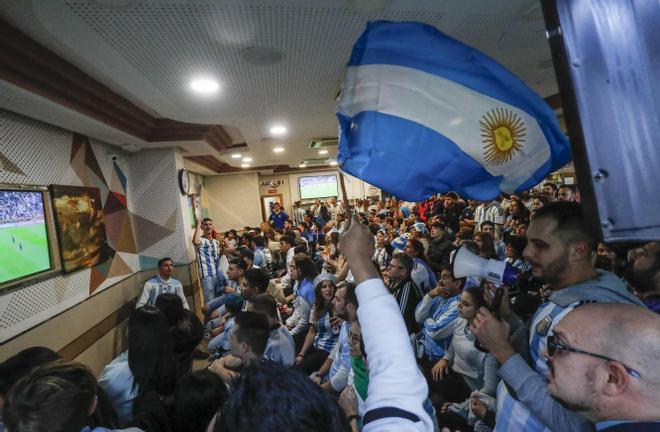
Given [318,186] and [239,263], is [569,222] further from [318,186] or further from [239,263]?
[318,186]

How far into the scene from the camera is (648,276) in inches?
81.0

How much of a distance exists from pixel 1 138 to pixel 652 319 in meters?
4.27

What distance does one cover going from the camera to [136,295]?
16.8 ft

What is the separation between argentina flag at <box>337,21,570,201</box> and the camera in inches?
59.6

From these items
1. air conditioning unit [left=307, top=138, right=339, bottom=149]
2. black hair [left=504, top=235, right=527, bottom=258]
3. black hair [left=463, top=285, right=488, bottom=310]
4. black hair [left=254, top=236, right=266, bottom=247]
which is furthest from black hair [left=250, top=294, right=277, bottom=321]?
air conditioning unit [left=307, top=138, right=339, bottom=149]

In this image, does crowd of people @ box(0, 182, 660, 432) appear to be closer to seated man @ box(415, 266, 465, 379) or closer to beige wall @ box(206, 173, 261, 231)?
seated man @ box(415, 266, 465, 379)

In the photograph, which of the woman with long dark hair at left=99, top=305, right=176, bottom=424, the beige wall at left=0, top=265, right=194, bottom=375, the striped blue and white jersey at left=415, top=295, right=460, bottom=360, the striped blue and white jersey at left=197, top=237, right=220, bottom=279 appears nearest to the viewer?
the woman with long dark hair at left=99, top=305, right=176, bottom=424

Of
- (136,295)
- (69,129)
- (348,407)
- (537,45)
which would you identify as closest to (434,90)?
(348,407)

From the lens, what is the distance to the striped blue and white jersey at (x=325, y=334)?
325cm

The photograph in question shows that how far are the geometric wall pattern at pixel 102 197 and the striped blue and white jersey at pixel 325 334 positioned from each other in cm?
252

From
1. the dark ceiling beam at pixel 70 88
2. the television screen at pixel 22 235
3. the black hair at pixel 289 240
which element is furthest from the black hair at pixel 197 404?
the black hair at pixel 289 240

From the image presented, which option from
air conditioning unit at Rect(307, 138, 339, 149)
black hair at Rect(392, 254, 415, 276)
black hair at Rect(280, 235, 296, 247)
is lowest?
black hair at Rect(392, 254, 415, 276)

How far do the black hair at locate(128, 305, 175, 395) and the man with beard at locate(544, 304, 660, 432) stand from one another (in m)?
2.06

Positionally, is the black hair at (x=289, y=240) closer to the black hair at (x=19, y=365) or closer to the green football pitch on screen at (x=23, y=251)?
the green football pitch on screen at (x=23, y=251)
